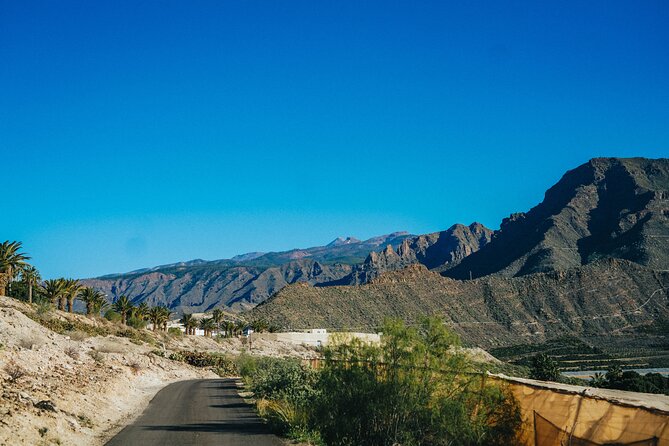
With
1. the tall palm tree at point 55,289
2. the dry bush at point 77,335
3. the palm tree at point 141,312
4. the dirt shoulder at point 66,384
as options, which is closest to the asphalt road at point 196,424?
the dirt shoulder at point 66,384

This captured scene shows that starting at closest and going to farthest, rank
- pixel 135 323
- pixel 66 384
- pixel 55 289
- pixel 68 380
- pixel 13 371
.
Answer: pixel 13 371 < pixel 66 384 < pixel 68 380 < pixel 55 289 < pixel 135 323

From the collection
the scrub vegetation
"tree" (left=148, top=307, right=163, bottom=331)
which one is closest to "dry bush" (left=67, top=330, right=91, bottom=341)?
the scrub vegetation

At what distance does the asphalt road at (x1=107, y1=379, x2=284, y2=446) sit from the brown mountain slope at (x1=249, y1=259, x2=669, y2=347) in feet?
306

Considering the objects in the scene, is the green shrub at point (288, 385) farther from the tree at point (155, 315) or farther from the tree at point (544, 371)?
the tree at point (155, 315)

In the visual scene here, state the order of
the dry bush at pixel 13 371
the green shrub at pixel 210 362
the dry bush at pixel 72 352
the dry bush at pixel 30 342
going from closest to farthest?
1. the dry bush at pixel 13 371
2. the dry bush at pixel 30 342
3. the dry bush at pixel 72 352
4. the green shrub at pixel 210 362

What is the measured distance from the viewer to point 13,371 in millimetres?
24078

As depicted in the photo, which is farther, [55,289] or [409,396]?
[55,289]

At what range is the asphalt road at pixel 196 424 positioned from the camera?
59.2 feet

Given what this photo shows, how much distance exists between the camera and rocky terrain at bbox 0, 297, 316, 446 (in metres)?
17.3

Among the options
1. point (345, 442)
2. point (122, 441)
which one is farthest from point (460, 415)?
point (122, 441)

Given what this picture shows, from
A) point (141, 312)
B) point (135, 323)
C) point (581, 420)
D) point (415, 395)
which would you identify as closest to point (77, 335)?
point (135, 323)

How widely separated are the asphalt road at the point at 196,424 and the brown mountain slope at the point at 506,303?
9341 centimetres

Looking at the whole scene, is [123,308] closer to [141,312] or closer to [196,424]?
[141,312]

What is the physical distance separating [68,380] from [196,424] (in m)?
8.68
